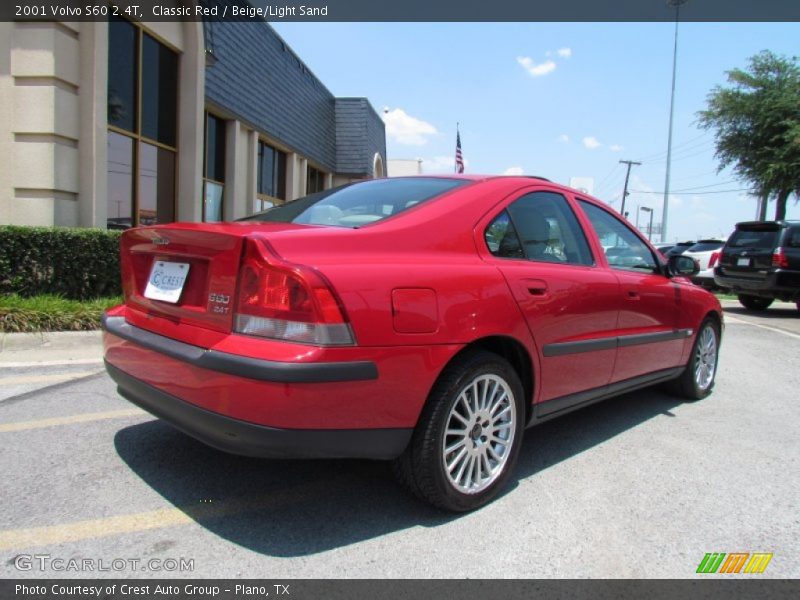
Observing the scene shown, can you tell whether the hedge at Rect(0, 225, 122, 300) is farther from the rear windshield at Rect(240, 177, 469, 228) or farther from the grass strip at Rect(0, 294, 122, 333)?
the rear windshield at Rect(240, 177, 469, 228)

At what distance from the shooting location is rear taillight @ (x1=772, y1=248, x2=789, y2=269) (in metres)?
10.9

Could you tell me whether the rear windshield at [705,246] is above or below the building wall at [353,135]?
below

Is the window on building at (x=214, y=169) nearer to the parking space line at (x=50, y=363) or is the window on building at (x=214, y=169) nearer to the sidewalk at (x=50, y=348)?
the sidewalk at (x=50, y=348)

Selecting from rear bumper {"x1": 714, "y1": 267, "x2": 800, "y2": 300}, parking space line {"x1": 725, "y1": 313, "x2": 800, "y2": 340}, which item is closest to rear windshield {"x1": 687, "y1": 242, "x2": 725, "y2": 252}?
rear bumper {"x1": 714, "y1": 267, "x2": 800, "y2": 300}

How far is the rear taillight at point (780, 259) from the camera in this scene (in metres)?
10.9

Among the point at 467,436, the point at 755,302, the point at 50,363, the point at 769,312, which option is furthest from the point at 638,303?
the point at 755,302

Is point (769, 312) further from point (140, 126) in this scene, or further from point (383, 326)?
point (383, 326)

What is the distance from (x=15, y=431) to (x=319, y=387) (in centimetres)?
245

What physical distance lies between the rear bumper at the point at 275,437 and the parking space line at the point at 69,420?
1541 mm

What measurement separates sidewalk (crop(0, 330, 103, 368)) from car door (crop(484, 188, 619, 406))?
4.09 m

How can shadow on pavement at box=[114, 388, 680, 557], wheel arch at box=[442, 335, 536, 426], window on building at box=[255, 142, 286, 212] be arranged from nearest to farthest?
shadow on pavement at box=[114, 388, 680, 557], wheel arch at box=[442, 335, 536, 426], window on building at box=[255, 142, 286, 212]

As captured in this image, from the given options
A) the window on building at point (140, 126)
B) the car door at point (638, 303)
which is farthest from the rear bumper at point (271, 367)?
the window on building at point (140, 126)

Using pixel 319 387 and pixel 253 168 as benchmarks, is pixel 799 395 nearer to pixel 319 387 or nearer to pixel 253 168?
pixel 319 387

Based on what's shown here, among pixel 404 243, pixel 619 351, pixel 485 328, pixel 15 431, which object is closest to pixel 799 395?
pixel 619 351
